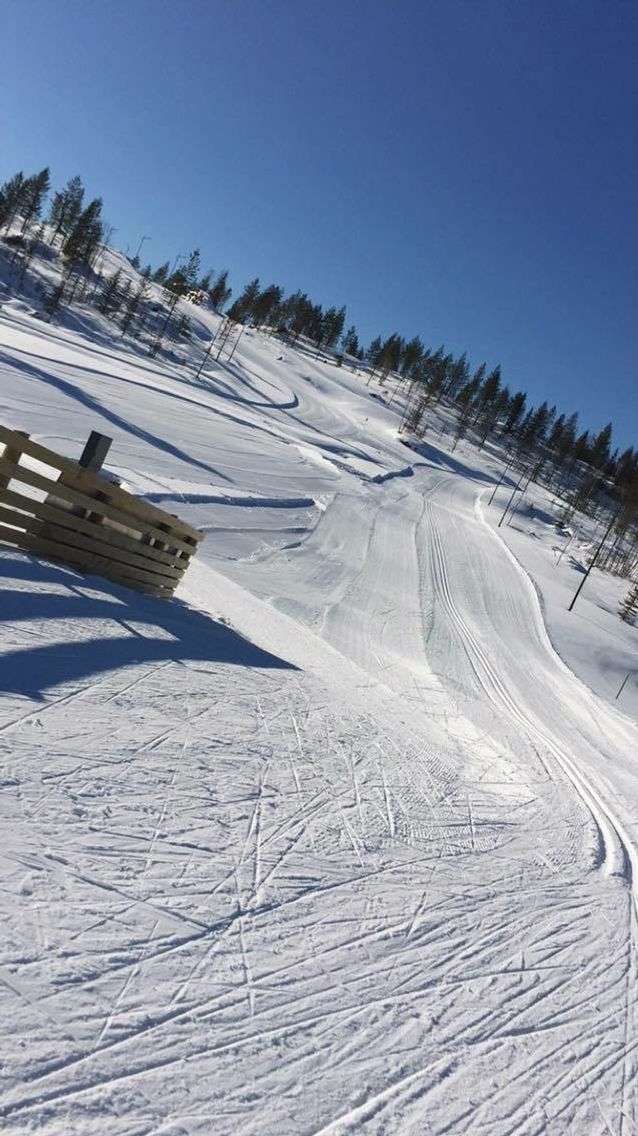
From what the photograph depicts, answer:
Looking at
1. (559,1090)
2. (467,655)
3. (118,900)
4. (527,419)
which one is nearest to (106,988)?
(118,900)

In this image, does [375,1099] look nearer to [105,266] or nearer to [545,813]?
[545,813]

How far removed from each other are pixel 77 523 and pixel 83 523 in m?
0.08

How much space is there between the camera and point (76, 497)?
808cm

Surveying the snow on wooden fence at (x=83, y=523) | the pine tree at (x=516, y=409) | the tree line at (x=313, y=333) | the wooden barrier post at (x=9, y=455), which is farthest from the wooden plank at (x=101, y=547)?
the pine tree at (x=516, y=409)

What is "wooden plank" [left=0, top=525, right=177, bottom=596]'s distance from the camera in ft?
25.4

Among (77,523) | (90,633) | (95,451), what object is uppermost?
(95,451)

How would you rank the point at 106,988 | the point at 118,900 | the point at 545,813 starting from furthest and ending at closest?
the point at 545,813, the point at 118,900, the point at 106,988

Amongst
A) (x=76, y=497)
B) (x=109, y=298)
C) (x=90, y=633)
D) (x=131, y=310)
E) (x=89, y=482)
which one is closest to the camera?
(x=90, y=633)

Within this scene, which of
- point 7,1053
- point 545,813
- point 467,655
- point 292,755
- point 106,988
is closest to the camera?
point 7,1053

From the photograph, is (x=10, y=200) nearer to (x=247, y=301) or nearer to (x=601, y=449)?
(x=247, y=301)

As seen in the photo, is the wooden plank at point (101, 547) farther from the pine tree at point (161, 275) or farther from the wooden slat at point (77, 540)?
the pine tree at point (161, 275)

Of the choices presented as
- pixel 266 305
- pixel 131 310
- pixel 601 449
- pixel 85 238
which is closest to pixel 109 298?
pixel 131 310

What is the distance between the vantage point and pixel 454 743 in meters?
10.1

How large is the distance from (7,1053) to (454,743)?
8304 millimetres
